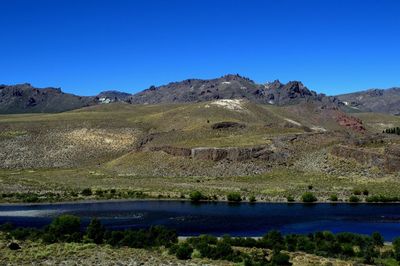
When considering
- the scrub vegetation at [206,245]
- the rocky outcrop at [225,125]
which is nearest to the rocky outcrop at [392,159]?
the scrub vegetation at [206,245]

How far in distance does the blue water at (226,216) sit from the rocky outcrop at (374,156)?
2853cm

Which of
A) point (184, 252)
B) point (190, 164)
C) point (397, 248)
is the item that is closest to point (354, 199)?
point (397, 248)

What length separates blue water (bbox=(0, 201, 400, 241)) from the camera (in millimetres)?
64688

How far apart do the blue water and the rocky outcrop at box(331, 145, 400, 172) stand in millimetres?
28526

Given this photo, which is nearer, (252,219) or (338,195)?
(252,219)

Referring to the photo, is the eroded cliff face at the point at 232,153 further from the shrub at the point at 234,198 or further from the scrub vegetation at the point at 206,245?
the scrub vegetation at the point at 206,245

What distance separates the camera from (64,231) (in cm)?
5681

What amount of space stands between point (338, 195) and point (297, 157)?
32348mm

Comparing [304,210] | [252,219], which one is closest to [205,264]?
[252,219]

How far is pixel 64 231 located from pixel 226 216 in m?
24.8

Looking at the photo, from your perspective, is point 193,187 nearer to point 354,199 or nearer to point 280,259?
point 354,199

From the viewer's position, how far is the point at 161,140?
164 meters

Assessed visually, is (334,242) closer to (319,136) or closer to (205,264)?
(205,264)

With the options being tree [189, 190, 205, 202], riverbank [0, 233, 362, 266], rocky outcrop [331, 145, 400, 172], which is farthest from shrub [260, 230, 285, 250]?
rocky outcrop [331, 145, 400, 172]
